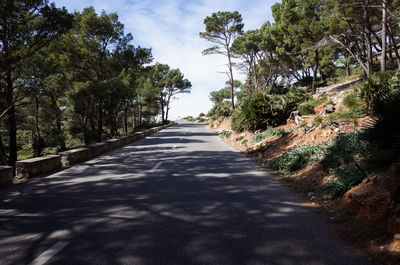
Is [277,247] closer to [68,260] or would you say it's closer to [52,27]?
[68,260]

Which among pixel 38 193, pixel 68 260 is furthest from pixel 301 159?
pixel 38 193

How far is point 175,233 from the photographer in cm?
297

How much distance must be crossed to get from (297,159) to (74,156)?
771cm

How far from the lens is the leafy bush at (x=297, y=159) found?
20.8 ft

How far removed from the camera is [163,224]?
323cm

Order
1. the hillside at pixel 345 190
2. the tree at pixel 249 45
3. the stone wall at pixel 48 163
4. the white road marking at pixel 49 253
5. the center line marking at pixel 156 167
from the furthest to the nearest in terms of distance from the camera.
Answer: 1. the tree at pixel 249 45
2. the center line marking at pixel 156 167
3. the stone wall at pixel 48 163
4. the hillside at pixel 345 190
5. the white road marking at pixel 49 253

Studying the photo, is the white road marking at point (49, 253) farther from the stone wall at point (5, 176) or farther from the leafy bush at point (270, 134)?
the leafy bush at point (270, 134)

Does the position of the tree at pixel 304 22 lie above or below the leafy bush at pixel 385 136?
above

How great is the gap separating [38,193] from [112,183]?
1.48 m

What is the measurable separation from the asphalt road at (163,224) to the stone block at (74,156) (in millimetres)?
2397

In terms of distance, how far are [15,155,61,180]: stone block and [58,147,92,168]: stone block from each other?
354 millimetres

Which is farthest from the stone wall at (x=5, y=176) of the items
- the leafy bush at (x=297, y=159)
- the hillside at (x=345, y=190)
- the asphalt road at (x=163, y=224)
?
the leafy bush at (x=297, y=159)

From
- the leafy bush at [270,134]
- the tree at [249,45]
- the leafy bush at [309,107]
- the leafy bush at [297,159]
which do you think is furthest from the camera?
the tree at [249,45]

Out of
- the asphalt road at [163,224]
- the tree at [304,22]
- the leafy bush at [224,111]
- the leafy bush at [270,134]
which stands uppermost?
the tree at [304,22]
